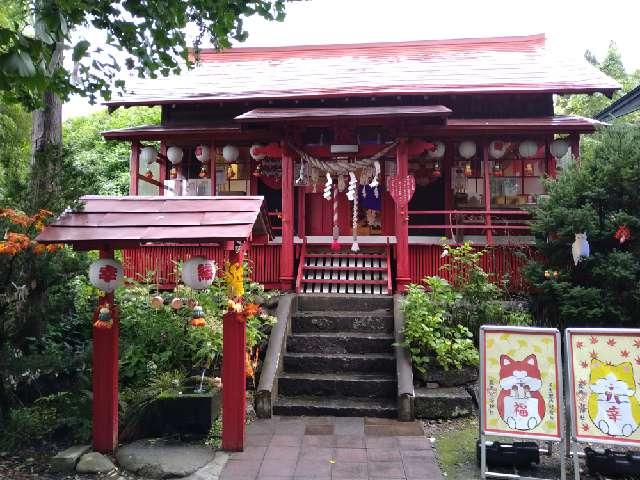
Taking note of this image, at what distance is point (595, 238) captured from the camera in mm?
7387

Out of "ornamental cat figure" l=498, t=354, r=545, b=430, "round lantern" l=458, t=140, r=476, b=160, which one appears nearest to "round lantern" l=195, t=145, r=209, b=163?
"round lantern" l=458, t=140, r=476, b=160

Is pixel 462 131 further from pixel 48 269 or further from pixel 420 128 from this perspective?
pixel 48 269

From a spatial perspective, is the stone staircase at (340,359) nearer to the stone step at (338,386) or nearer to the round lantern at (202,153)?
the stone step at (338,386)

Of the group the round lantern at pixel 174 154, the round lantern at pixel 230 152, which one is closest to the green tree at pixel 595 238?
the round lantern at pixel 230 152

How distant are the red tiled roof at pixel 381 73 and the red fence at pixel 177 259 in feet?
11.1

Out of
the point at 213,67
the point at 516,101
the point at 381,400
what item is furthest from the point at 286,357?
the point at 213,67

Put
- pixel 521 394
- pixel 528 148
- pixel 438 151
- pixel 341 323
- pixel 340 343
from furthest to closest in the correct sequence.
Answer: pixel 438 151, pixel 528 148, pixel 341 323, pixel 340 343, pixel 521 394

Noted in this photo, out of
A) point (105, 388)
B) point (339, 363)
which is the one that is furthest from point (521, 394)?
point (105, 388)

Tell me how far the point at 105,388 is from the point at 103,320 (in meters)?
0.72

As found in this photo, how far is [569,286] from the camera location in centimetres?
743

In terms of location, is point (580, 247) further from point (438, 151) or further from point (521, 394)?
point (438, 151)

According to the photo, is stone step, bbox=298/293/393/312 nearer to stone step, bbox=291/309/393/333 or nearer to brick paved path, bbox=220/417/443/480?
stone step, bbox=291/309/393/333

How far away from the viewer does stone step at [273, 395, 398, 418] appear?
20.5 ft

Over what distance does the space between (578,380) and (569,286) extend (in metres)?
3.40
